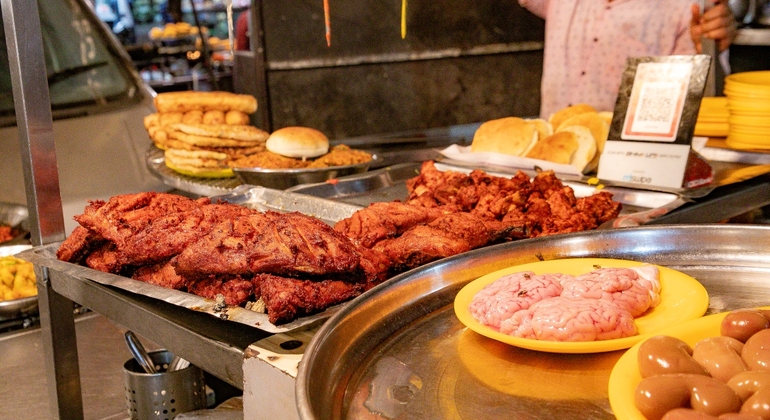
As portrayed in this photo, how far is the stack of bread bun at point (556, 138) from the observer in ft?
9.43

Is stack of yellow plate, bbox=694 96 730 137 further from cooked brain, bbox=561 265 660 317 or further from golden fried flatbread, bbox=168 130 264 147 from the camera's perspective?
cooked brain, bbox=561 265 660 317

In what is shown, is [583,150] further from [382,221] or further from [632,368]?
[632,368]

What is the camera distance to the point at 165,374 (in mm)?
1886

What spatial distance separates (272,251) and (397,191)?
143 cm

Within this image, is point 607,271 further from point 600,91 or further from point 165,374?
point 600,91

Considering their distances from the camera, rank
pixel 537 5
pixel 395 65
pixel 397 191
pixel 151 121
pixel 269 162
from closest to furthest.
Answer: pixel 397 191
pixel 269 162
pixel 151 121
pixel 537 5
pixel 395 65

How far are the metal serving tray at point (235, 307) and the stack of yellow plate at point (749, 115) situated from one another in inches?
81.5

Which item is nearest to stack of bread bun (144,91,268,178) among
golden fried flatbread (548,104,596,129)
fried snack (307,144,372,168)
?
fried snack (307,144,372,168)

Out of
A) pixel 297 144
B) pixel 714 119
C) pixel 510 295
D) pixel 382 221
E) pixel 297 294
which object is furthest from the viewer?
pixel 714 119

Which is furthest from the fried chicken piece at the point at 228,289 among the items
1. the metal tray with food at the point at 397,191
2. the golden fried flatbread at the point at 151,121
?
the golden fried flatbread at the point at 151,121

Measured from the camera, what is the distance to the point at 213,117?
358 centimetres

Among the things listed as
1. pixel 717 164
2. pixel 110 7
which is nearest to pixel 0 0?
pixel 717 164

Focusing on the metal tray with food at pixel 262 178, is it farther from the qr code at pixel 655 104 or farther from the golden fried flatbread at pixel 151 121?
the qr code at pixel 655 104

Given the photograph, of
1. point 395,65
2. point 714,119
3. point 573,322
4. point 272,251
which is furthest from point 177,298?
point 395,65
